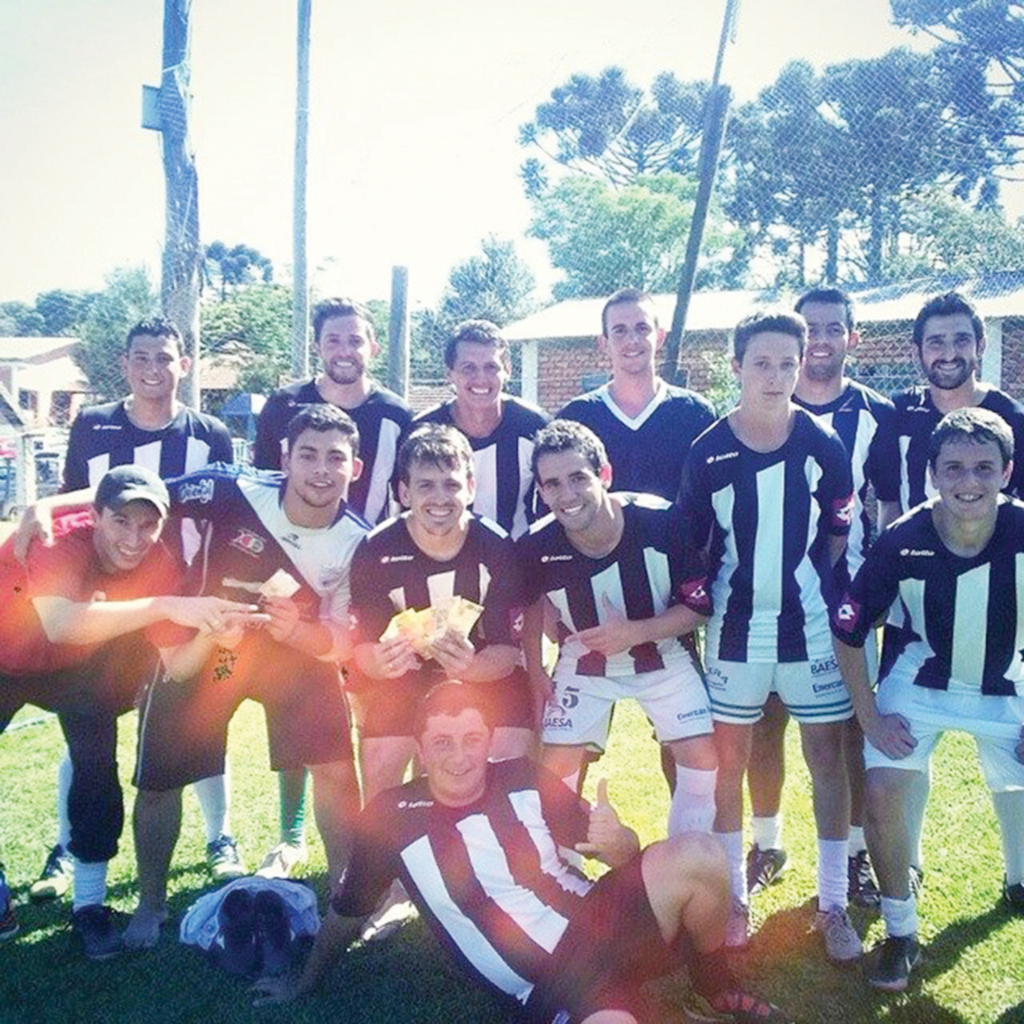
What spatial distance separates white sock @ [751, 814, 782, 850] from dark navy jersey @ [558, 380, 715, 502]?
1504 mm

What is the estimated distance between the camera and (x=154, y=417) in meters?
4.88

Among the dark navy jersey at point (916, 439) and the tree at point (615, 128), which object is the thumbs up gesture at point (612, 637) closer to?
the dark navy jersey at point (916, 439)

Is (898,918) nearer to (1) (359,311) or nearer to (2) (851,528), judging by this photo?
(2) (851,528)

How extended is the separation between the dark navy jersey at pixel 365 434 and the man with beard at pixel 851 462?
1.97m

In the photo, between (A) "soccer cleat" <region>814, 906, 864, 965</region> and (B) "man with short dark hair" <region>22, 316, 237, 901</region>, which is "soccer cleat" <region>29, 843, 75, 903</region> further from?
(A) "soccer cleat" <region>814, 906, 864, 965</region>

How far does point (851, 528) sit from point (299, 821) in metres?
2.91

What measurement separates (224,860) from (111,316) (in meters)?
28.8

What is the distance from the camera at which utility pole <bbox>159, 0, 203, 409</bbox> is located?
25.6ft

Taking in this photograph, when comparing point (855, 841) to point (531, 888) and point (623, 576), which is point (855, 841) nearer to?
point (623, 576)

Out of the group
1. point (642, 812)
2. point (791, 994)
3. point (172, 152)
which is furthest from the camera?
point (172, 152)

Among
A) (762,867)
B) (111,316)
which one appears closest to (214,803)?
(762,867)

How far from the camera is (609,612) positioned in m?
3.92

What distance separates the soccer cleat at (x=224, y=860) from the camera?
178 inches

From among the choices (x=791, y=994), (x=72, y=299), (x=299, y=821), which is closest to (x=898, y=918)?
(x=791, y=994)
